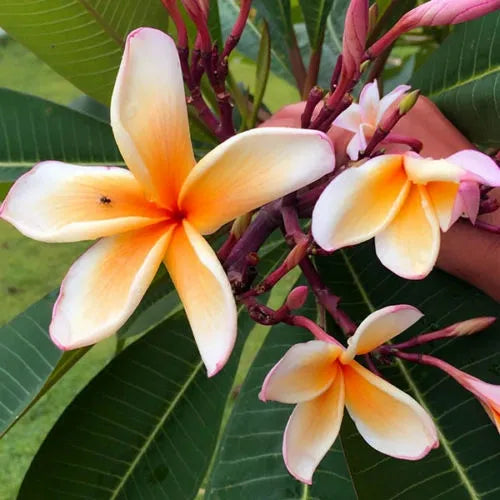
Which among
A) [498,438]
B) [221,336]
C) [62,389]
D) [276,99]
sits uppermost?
[221,336]

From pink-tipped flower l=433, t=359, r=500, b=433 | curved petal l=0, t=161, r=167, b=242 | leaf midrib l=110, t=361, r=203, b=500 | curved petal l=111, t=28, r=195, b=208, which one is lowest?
leaf midrib l=110, t=361, r=203, b=500

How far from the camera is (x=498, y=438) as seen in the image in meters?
0.62

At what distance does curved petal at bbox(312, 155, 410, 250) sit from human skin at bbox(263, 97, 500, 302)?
169 mm

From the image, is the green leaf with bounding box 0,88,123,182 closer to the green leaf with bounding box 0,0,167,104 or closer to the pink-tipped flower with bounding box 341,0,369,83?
the green leaf with bounding box 0,0,167,104

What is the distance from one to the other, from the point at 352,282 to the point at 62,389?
137 cm

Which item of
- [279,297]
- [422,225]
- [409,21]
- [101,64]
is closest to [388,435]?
[422,225]

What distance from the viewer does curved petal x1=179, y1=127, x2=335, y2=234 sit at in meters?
0.39

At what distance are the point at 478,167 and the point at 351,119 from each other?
0.51 feet

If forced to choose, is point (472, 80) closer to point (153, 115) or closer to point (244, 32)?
point (153, 115)

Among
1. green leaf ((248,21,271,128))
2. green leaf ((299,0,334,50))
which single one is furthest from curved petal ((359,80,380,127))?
green leaf ((299,0,334,50))

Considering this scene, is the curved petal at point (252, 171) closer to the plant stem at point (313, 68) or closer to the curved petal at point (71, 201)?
the curved petal at point (71, 201)

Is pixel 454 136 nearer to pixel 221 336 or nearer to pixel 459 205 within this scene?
pixel 459 205

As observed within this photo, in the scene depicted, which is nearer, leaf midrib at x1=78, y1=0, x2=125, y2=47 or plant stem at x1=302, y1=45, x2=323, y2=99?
leaf midrib at x1=78, y1=0, x2=125, y2=47

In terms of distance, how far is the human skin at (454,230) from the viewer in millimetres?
597
